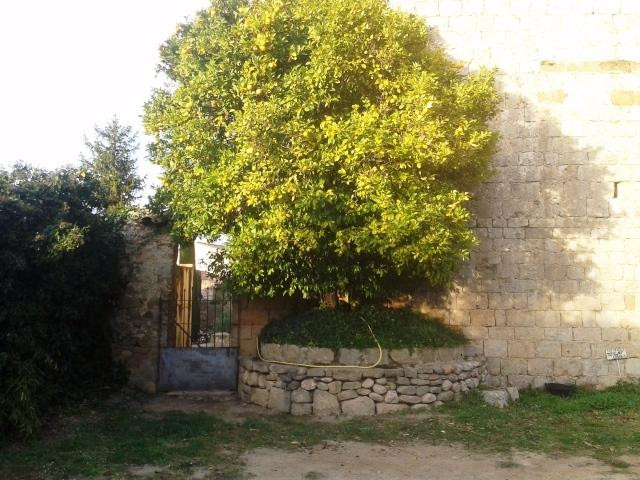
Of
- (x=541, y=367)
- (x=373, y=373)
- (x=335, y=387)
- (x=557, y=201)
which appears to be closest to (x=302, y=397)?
(x=335, y=387)

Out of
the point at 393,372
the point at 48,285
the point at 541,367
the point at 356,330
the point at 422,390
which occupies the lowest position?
the point at 422,390

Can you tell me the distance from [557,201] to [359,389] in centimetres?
475

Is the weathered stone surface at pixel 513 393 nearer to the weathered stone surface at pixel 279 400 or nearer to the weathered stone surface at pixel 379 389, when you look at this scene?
the weathered stone surface at pixel 379 389

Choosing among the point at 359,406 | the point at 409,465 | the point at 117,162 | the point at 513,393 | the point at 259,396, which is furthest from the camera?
the point at 117,162

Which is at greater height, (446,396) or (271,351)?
(271,351)

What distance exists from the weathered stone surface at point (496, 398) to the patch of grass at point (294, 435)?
0.12m

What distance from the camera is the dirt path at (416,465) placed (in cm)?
545

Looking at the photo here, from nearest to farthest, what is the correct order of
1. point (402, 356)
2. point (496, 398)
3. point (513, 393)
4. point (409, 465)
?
point (409, 465), point (402, 356), point (496, 398), point (513, 393)

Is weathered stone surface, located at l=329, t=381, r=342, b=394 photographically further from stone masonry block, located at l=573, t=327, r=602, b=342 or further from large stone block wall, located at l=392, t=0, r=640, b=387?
stone masonry block, located at l=573, t=327, r=602, b=342

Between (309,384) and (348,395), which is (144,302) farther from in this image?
(348,395)

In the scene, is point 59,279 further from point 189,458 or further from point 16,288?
point 189,458

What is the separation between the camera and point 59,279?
716 cm

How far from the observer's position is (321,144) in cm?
726

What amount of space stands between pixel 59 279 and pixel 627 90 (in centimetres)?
946
